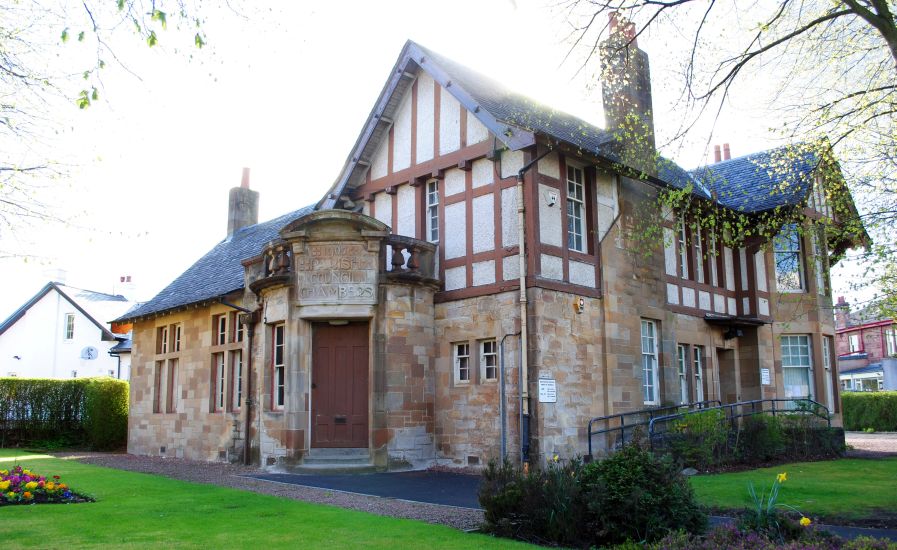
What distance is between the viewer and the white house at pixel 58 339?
137 feet

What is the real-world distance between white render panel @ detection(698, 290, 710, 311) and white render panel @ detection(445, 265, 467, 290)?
7647 mm

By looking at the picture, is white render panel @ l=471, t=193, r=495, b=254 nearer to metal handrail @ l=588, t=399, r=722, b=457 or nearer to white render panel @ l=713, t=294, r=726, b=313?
metal handrail @ l=588, t=399, r=722, b=457

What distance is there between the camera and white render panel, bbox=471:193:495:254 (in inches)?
652

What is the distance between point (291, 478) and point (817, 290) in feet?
53.5

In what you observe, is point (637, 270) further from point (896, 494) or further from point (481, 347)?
point (896, 494)

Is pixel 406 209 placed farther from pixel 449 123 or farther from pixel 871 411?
→ pixel 871 411

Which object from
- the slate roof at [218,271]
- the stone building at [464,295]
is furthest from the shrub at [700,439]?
the slate roof at [218,271]

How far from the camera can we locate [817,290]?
22.5 m

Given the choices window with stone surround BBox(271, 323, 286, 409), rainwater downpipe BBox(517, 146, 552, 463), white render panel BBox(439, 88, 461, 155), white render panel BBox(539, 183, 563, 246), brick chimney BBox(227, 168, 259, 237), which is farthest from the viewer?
brick chimney BBox(227, 168, 259, 237)

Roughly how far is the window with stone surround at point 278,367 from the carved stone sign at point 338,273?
1.44 metres

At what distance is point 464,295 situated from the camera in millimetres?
16938

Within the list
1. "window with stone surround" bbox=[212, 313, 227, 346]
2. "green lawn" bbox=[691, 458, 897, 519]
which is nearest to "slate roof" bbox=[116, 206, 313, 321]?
"window with stone surround" bbox=[212, 313, 227, 346]

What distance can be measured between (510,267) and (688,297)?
272 inches

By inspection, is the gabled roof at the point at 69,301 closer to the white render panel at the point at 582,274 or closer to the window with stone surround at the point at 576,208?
the window with stone surround at the point at 576,208
